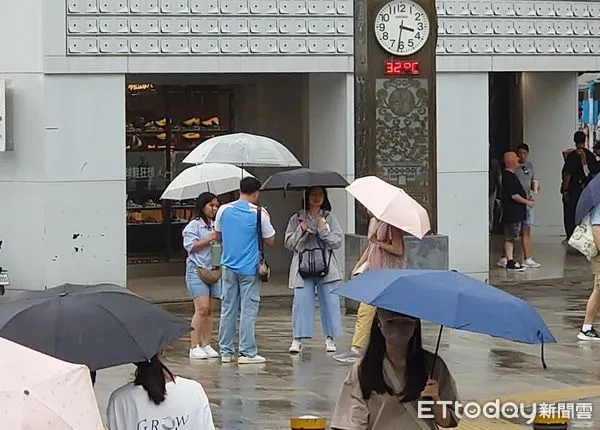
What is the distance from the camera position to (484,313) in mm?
5449

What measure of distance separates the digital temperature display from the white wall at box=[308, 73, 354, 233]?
7.62 feet

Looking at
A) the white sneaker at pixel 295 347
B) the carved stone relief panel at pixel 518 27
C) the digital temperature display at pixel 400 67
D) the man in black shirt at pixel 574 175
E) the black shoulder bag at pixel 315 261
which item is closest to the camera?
the black shoulder bag at pixel 315 261

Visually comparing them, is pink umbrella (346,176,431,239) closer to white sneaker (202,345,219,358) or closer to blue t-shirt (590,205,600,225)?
blue t-shirt (590,205,600,225)

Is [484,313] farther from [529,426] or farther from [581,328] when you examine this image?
[581,328]

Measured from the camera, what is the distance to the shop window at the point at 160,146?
19203mm

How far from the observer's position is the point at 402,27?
1463cm

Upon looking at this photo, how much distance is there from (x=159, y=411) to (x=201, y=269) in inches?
257

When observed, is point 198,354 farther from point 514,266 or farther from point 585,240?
point 514,266

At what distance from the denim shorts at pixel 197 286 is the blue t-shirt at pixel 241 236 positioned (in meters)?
0.41

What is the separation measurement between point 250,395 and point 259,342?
108 inches

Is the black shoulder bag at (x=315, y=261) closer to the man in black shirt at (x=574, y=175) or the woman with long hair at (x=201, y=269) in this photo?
the woman with long hair at (x=201, y=269)

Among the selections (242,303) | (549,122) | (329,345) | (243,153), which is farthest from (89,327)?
(549,122)

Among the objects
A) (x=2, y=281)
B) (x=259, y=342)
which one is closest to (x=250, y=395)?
(x=259, y=342)

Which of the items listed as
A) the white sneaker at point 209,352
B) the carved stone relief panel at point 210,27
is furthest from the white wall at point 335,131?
the white sneaker at point 209,352
